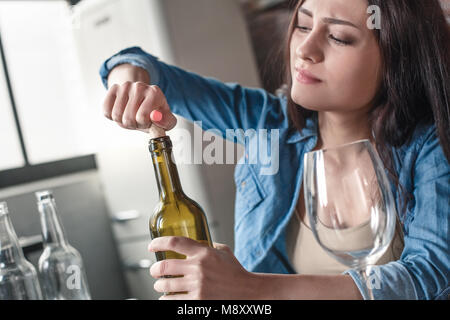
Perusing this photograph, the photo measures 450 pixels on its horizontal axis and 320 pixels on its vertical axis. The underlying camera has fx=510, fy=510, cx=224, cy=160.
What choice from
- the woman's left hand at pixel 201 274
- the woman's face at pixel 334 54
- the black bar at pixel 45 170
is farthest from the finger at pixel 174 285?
the black bar at pixel 45 170

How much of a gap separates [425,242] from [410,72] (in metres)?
0.30

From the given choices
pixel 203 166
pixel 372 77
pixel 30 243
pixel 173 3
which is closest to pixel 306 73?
pixel 372 77

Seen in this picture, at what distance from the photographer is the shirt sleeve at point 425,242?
1.87 ft

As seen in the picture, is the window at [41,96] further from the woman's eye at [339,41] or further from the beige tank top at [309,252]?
the woman's eye at [339,41]

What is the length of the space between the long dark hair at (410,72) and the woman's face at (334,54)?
27mm

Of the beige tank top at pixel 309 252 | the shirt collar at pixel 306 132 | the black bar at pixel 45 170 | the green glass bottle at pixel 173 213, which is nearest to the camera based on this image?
the green glass bottle at pixel 173 213

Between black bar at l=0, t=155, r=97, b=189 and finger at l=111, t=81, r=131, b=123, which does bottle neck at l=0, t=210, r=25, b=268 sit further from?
black bar at l=0, t=155, r=97, b=189

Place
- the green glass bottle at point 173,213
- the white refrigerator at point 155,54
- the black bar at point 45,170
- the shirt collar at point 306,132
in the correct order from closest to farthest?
the green glass bottle at point 173,213, the shirt collar at point 306,132, the white refrigerator at point 155,54, the black bar at point 45,170

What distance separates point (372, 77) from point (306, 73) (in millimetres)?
159

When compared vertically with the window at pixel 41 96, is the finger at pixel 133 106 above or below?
below

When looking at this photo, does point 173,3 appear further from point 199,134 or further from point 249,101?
point 249,101

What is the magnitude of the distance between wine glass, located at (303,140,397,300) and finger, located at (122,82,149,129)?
230mm

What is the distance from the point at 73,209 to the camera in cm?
244

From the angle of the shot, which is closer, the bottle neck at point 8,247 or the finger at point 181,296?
the finger at point 181,296
